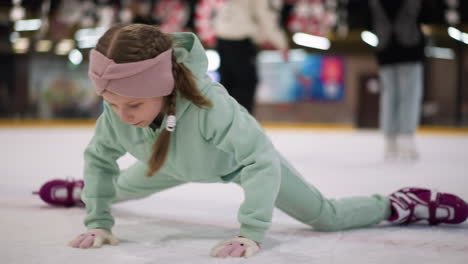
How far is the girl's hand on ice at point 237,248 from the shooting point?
1.19 metres

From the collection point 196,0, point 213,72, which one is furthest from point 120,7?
point 213,72

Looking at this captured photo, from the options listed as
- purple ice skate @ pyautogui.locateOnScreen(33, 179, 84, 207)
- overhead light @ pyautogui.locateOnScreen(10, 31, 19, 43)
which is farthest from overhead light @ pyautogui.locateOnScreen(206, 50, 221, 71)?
purple ice skate @ pyautogui.locateOnScreen(33, 179, 84, 207)

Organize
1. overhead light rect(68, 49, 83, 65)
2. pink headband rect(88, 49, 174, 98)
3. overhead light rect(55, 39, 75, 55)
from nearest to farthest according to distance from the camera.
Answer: pink headband rect(88, 49, 174, 98)
overhead light rect(68, 49, 83, 65)
overhead light rect(55, 39, 75, 55)

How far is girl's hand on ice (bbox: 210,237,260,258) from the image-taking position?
3.89 feet

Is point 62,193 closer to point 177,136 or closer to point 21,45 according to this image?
point 177,136

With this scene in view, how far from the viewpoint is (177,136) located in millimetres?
1291

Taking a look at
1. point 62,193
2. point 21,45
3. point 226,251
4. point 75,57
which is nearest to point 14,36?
point 21,45

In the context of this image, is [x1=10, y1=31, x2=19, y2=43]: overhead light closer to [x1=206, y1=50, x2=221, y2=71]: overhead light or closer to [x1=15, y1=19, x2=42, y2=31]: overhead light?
[x1=15, y1=19, x2=42, y2=31]: overhead light

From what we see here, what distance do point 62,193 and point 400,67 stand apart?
2744mm

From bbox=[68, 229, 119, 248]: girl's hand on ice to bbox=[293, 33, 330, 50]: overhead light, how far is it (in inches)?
441

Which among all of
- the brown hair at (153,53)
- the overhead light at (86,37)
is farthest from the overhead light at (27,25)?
the brown hair at (153,53)

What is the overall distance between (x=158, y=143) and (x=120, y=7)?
7.89 m

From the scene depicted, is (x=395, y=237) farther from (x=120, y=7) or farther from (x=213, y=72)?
(x=213, y=72)

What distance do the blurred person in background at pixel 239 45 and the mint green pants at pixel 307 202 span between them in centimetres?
183
